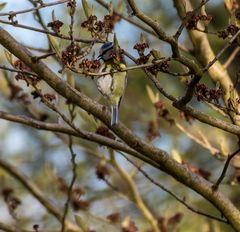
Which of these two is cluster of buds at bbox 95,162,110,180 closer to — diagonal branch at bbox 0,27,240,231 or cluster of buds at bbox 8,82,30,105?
cluster of buds at bbox 8,82,30,105

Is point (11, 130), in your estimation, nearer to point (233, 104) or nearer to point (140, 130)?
point (140, 130)

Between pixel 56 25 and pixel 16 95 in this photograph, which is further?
pixel 16 95

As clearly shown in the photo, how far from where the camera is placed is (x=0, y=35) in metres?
1.77

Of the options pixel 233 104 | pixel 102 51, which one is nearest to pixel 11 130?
pixel 102 51

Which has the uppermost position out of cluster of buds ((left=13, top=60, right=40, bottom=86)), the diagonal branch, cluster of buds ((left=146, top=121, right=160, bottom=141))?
cluster of buds ((left=146, top=121, right=160, bottom=141))

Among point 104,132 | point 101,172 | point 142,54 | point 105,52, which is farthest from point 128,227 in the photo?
point 142,54

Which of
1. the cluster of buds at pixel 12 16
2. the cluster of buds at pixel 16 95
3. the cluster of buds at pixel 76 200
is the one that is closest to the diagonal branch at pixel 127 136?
the cluster of buds at pixel 12 16

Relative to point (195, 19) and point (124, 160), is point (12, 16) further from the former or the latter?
point (124, 160)

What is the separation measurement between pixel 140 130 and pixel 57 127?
126 inches

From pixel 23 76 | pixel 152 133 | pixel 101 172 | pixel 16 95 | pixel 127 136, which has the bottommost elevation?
pixel 127 136

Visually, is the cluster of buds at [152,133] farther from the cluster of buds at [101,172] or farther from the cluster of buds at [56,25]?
the cluster of buds at [56,25]

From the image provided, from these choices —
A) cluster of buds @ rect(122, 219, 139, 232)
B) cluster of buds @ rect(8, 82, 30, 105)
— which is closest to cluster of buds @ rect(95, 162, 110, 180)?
cluster of buds @ rect(122, 219, 139, 232)

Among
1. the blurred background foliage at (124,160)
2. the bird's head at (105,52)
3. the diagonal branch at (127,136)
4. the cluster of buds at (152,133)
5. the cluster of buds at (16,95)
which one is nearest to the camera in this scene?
the diagonal branch at (127,136)

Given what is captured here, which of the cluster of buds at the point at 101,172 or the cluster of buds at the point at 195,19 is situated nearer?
the cluster of buds at the point at 195,19
